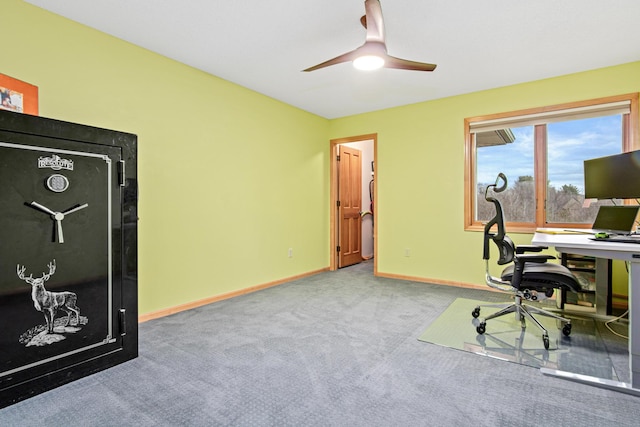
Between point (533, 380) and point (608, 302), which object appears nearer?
point (533, 380)

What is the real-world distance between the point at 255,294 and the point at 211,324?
104cm

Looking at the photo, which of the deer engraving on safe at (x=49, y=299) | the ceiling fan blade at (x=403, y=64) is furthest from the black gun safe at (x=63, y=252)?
the ceiling fan blade at (x=403, y=64)

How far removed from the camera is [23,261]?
1.80 meters

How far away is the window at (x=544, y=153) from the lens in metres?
3.47

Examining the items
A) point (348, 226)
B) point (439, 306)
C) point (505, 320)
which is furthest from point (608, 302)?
point (348, 226)

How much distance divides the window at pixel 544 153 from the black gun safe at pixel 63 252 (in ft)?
12.5

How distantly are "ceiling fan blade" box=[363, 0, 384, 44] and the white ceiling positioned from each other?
23 centimetres

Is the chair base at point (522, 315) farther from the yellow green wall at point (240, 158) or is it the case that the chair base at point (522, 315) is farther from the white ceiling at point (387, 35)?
the white ceiling at point (387, 35)

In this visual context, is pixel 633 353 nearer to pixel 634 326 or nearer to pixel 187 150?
pixel 634 326

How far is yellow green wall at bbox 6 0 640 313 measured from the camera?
8.58ft

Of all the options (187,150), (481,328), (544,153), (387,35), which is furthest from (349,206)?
(481,328)

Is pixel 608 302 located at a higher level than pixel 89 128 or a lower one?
lower

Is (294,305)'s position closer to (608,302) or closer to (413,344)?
(413,344)

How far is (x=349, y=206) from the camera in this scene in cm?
577
